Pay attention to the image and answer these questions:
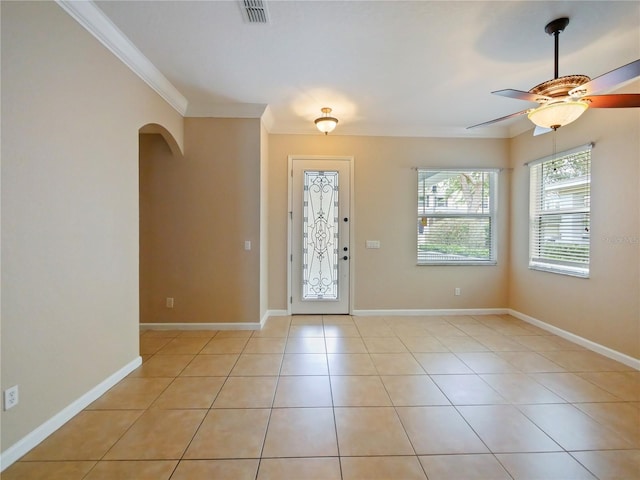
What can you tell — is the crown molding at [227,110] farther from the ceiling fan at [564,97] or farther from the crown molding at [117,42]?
the ceiling fan at [564,97]

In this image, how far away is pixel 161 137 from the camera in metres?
3.64

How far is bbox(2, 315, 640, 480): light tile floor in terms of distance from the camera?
156 cm

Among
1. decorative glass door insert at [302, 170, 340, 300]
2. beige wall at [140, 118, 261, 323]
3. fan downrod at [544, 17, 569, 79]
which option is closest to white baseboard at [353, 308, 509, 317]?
decorative glass door insert at [302, 170, 340, 300]

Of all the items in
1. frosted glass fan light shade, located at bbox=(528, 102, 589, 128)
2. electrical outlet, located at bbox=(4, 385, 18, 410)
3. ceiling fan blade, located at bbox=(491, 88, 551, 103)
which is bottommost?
electrical outlet, located at bbox=(4, 385, 18, 410)

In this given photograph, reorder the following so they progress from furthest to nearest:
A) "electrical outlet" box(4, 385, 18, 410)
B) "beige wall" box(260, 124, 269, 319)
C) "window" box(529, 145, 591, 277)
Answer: "beige wall" box(260, 124, 269, 319)
"window" box(529, 145, 591, 277)
"electrical outlet" box(4, 385, 18, 410)

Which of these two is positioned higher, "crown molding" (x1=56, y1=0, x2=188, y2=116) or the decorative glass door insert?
"crown molding" (x1=56, y1=0, x2=188, y2=116)

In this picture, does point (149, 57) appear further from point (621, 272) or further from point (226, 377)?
point (621, 272)

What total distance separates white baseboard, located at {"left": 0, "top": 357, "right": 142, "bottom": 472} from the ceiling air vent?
9.65ft

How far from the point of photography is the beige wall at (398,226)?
14.3ft

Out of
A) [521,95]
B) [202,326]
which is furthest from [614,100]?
[202,326]

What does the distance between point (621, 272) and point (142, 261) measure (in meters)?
5.28

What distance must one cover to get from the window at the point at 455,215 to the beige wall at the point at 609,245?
3.08ft

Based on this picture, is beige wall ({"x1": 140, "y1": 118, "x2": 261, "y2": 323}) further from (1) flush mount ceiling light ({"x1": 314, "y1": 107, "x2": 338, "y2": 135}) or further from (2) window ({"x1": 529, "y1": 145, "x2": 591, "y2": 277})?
(2) window ({"x1": 529, "y1": 145, "x2": 591, "y2": 277})

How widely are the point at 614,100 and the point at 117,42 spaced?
3.64 meters
